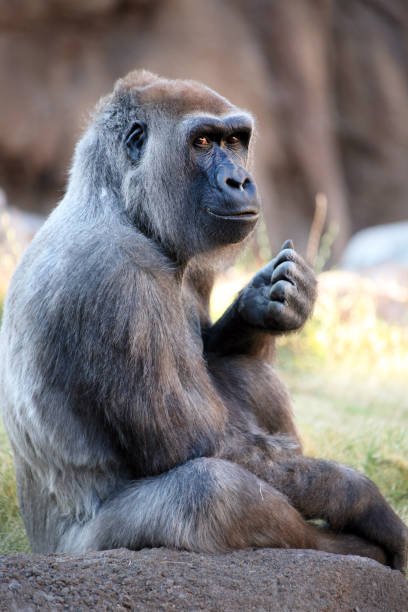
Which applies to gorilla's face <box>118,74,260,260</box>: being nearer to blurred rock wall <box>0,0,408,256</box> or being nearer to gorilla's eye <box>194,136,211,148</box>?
gorilla's eye <box>194,136,211,148</box>

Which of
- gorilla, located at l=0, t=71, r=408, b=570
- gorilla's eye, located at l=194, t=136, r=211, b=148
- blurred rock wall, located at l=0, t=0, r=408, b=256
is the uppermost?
blurred rock wall, located at l=0, t=0, r=408, b=256

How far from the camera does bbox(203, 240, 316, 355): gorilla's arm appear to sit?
3.50 m

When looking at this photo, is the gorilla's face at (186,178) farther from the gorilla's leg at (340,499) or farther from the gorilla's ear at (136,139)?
the gorilla's leg at (340,499)

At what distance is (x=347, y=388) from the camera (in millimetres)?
6801

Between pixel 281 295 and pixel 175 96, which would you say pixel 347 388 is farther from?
pixel 175 96

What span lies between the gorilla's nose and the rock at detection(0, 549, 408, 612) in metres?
1.38

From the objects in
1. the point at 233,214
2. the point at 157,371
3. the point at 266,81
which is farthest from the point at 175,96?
the point at 266,81

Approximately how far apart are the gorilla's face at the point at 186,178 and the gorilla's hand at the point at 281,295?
10.0 inches

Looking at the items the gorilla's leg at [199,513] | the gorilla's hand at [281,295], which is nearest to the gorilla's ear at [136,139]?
the gorilla's hand at [281,295]

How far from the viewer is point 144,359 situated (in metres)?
2.94

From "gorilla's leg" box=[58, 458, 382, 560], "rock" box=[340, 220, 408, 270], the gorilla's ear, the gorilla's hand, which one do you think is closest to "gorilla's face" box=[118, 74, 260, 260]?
the gorilla's ear

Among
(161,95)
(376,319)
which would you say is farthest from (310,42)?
(161,95)

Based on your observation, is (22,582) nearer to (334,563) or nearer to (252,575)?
(252,575)

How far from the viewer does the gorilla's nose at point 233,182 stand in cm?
335
